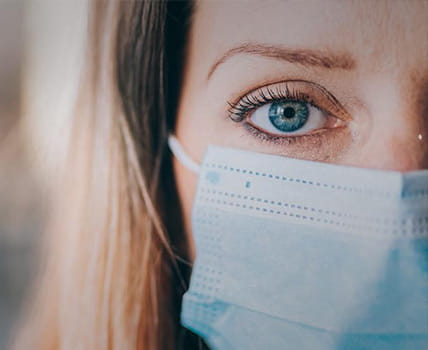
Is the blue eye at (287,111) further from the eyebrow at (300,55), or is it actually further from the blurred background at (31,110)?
the blurred background at (31,110)

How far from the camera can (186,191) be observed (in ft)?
3.08

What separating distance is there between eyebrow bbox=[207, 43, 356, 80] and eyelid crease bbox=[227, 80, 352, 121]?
36 mm

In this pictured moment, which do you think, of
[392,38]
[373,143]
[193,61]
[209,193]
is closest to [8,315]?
[209,193]

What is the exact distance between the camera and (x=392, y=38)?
0.79m

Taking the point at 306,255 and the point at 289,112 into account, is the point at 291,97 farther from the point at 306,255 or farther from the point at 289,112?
the point at 306,255

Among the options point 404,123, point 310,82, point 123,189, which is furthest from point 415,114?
point 123,189

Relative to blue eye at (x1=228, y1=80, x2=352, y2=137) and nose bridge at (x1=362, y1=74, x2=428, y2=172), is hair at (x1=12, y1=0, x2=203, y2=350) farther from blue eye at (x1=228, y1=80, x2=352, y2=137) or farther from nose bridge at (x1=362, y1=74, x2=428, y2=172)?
nose bridge at (x1=362, y1=74, x2=428, y2=172)

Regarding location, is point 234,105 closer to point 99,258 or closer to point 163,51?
point 163,51

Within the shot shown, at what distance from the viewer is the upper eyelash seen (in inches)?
33.9

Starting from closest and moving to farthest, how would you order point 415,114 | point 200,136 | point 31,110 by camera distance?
point 415,114
point 200,136
point 31,110

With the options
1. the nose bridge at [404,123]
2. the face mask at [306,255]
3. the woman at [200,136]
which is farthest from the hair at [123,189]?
the nose bridge at [404,123]

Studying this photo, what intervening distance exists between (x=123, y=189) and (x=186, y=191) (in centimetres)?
13

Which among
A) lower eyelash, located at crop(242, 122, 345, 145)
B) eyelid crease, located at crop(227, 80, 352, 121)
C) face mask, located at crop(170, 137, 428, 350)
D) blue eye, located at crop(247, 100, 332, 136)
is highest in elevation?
eyelid crease, located at crop(227, 80, 352, 121)

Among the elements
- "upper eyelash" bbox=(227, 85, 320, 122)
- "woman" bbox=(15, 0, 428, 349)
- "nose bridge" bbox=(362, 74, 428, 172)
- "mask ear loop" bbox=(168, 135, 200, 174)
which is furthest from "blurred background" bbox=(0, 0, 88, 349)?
"nose bridge" bbox=(362, 74, 428, 172)
